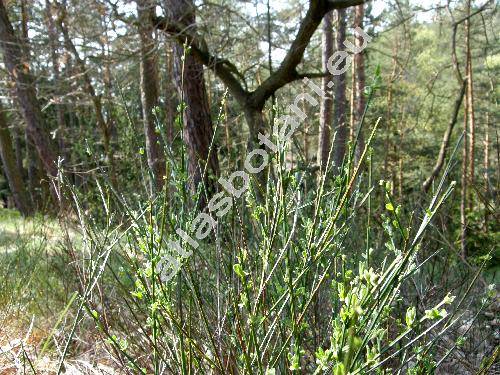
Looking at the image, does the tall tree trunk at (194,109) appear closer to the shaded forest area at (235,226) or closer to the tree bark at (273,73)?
the shaded forest area at (235,226)

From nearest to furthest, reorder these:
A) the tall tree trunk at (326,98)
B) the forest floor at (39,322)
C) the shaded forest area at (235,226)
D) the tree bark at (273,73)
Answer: the shaded forest area at (235,226) < the forest floor at (39,322) < the tree bark at (273,73) < the tall tree trunk at (326,98)

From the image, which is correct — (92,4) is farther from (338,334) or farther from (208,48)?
(338,334)

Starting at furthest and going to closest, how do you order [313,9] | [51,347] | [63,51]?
[63,51] < [313,9] < [51,347]

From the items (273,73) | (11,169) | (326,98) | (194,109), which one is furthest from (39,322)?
(11,169)

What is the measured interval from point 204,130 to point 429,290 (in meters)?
4.86

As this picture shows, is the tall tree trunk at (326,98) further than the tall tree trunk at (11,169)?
No

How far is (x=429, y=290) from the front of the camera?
242 cm

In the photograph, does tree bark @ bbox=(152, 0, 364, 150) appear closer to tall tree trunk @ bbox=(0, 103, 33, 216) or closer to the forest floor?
Answer: the forest floor

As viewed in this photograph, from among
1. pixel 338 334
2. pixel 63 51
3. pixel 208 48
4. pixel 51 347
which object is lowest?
pixel 51 347

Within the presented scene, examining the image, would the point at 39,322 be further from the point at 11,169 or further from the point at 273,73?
the point at 11,169

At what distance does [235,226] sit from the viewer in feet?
7.30

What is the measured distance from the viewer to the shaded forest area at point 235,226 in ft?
4.81

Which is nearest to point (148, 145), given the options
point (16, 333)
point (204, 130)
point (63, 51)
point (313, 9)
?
point (63, 51)

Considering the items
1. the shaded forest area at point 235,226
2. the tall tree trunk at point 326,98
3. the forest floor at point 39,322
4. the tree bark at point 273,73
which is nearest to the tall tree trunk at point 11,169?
the shaded forest area at point 235,226
